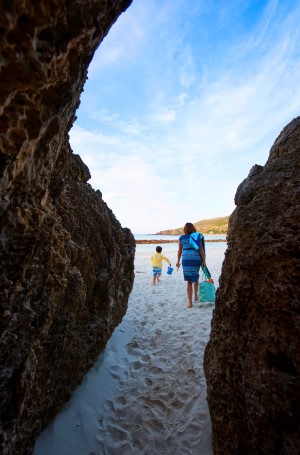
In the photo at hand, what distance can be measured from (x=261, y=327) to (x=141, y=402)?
2349mm

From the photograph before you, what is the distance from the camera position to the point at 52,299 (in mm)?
2656

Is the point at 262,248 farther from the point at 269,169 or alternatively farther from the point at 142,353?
the point at 142,353

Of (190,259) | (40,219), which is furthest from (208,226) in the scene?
(40,219)

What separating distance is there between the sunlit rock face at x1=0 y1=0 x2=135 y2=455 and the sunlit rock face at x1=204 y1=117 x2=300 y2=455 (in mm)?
1844

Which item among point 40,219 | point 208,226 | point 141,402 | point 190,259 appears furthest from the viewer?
point 208,226

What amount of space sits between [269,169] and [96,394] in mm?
3892

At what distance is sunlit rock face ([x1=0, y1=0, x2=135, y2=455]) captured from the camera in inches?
58.6

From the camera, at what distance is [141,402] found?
3650mm

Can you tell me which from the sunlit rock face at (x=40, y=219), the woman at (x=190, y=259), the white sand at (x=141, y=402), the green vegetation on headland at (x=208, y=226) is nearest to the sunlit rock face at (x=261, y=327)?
the white sand at (x=141, y=402)

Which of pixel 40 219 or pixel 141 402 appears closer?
pixel 40 219

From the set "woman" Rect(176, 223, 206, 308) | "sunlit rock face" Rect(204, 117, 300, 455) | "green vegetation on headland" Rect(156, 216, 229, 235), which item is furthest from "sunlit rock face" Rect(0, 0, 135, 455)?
"green vegetation on headland" Rect(156, 216, 229, 235)

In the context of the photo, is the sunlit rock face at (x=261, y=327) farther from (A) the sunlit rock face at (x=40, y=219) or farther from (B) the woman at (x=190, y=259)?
(B) the woman at (x=190, y=259)

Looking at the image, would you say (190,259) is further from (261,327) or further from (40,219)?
(40,219)

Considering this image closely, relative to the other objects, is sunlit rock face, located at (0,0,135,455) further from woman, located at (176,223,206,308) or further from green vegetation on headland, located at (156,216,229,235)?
green vegetation on headland, located at (156,216,229,235)
